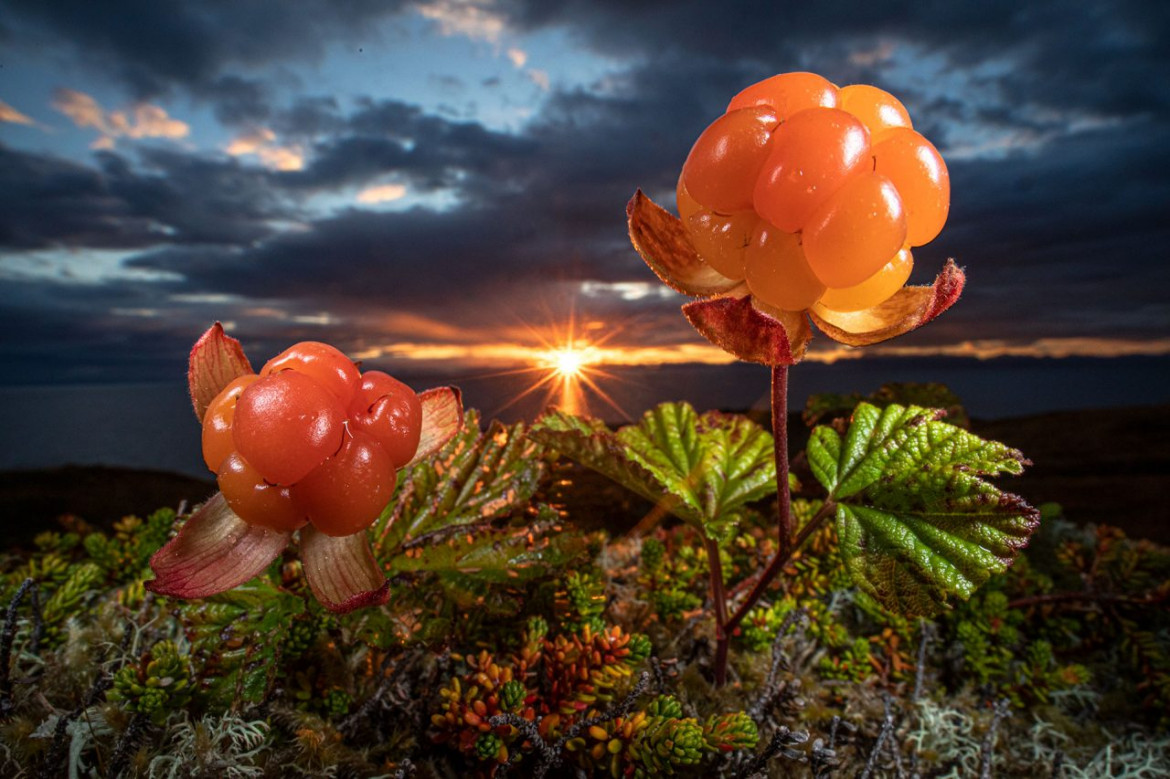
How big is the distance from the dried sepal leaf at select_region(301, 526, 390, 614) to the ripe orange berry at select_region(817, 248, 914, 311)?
81cm

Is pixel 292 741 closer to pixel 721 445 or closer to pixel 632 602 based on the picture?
pixel 632 602

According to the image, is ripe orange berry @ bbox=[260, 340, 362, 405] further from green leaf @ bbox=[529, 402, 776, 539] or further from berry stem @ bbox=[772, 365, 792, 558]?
berry stem @ bbox=[772, 365, 792, 558]

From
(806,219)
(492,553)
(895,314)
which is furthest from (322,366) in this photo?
(895,314)

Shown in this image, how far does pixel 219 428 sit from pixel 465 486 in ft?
1.92

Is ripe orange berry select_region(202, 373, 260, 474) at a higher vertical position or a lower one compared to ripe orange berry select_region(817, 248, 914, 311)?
lower

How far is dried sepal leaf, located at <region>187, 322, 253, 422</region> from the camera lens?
1.04 metres

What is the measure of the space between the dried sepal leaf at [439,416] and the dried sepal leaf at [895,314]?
66 centimetres

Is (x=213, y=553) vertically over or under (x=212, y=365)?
under

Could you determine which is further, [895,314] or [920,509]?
[920,509]

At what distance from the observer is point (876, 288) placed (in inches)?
35.6

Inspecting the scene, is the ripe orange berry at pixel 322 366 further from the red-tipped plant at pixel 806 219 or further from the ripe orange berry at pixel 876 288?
the ripe orange berry at pixel 876 288

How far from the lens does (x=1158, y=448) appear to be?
123 inches

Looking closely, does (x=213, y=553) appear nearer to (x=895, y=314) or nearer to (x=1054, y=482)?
(x=895, y=314)

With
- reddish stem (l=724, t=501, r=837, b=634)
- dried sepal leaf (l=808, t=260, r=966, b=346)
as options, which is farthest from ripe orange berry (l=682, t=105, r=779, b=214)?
reddish stem (l=724, t=501, r=837, b=634)
